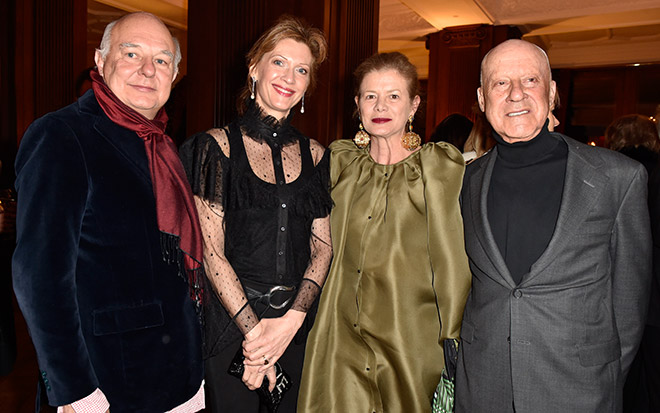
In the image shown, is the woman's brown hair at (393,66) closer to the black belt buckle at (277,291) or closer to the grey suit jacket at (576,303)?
the grey suit jacket at (576,303)

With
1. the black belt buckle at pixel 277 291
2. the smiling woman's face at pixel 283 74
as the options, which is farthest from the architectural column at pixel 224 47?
the black belt buckle at pixel 277 291

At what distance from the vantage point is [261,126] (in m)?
1.82

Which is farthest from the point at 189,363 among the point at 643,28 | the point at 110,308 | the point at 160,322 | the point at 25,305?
the point at 643,28

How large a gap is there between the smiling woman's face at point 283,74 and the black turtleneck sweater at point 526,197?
2.57 feet

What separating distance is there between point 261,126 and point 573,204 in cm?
114

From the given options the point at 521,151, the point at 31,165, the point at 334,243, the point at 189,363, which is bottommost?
the point at 189,363

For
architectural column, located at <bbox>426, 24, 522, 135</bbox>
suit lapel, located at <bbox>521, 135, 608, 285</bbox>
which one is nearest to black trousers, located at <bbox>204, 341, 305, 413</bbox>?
suit lapel, located at <bbox>521, 135, 608, 285</bbox>

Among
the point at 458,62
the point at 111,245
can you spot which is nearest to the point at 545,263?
the point at 111,245

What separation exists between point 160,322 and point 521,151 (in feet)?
4.40

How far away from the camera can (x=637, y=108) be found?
11.2 metres

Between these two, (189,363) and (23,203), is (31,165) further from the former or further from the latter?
(189,363)

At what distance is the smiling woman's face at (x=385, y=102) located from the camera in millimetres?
1978

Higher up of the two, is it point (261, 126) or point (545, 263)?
point (261, 126)

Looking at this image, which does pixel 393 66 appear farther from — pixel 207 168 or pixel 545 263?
pixel 545 263
